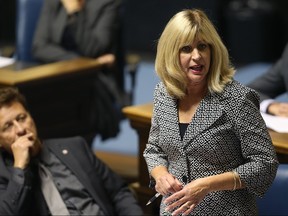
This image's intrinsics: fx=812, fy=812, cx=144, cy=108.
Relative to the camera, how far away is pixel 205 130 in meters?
2.70

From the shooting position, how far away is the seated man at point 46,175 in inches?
134

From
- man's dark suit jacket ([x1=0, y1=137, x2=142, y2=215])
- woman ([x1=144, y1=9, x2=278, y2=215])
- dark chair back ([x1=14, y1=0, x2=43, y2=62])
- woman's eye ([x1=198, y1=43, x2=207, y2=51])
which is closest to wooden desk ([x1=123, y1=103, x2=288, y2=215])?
man's dark suit jacket ([x1=0, y1=137, x2=142, y2=215])

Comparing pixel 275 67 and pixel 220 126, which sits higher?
pixel 220 126

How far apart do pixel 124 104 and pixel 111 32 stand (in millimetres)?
456

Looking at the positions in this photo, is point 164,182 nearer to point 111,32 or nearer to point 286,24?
point 111,32

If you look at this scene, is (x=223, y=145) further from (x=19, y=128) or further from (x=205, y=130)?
(x=19, y=128)

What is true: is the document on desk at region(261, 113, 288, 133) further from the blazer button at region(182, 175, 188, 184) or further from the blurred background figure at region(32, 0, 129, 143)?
the blurred background figure at region(32, 0, 129, 143)

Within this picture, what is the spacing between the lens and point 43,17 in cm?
529

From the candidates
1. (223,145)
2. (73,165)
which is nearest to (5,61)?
(73,165)

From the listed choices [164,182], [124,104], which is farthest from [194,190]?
[124,104]

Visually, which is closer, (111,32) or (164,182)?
(164,182)

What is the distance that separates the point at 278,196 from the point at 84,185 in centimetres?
91

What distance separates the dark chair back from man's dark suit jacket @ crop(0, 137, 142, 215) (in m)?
1.98

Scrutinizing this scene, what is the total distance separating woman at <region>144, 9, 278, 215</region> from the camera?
8.63 ft
